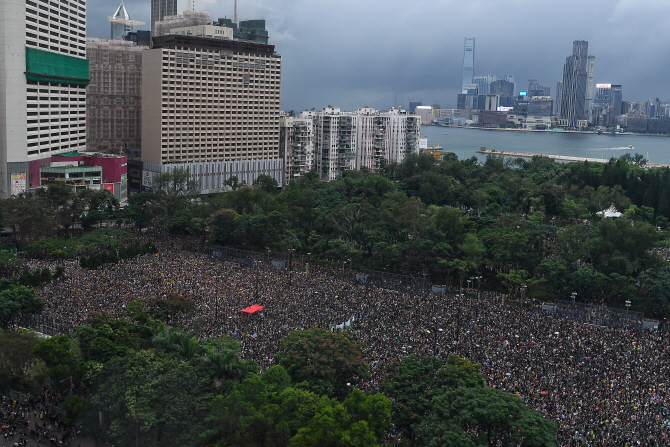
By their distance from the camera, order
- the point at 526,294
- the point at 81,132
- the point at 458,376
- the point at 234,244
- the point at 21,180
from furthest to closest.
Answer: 1. the point at 81,132
2. the point at 21,180
3. the point at 234,244
4. the point at 526,294
5. the point at 458,376

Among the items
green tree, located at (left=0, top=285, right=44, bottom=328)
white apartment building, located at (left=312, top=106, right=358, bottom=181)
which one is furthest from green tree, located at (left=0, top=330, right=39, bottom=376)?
white apartment building, located at (left=312, top=106, right=358, bottom=181)

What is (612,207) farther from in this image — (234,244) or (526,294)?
(234,244)

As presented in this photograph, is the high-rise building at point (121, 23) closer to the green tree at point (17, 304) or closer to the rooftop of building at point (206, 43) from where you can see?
the rooftop of building at point (206, 43)

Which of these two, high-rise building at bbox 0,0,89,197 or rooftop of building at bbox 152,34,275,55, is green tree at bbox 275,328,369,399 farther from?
rooftop of building at bbox 152,34,275,55

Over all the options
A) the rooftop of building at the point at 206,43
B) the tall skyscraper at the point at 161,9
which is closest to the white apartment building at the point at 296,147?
the rooftop of building at the point at 206,43

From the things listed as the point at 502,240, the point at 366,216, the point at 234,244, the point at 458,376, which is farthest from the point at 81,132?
the point at 458,376

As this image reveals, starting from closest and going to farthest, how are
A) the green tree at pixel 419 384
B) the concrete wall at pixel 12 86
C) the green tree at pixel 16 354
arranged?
the green tree at pixel 419 384, the green tree at pixel 16 354, the concrete wall at pixel 12 86

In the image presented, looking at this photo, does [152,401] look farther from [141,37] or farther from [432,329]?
[141,37]
